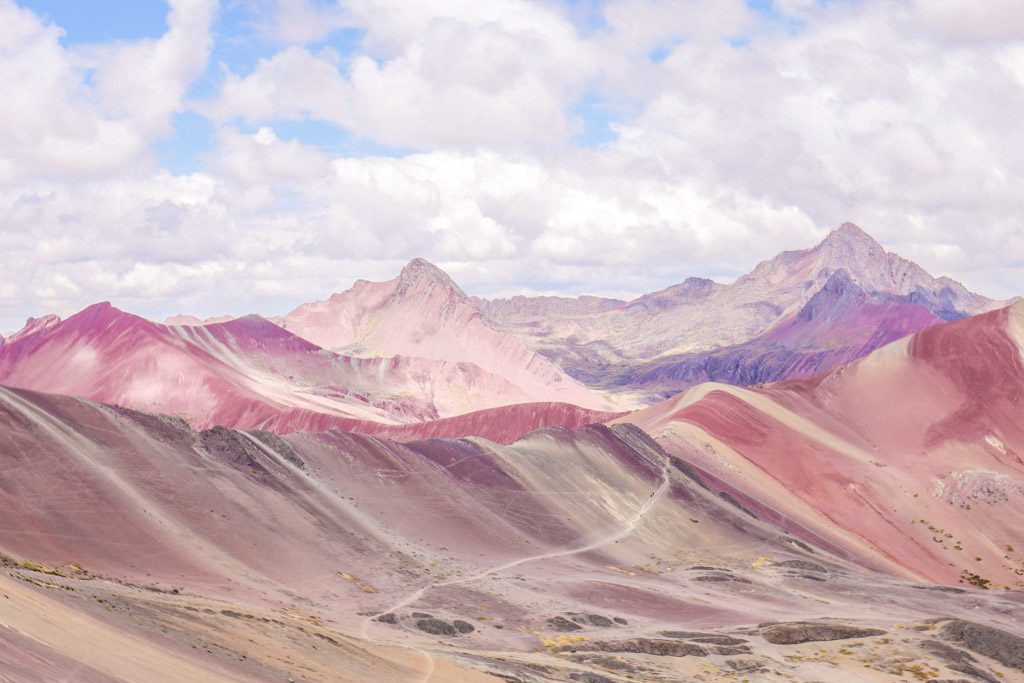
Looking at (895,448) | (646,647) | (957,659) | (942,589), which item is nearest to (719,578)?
(942,589)

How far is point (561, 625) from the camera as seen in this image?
50375 millimetres

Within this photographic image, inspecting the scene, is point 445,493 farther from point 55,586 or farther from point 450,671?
point 55,586

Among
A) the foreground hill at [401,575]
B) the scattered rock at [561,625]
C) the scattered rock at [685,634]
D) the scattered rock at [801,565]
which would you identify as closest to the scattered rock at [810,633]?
the foreground hill at [401,575]

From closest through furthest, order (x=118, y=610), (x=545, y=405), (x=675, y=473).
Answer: (x=118, y=610) < (x=675, y=473) < (x=545, y=405)

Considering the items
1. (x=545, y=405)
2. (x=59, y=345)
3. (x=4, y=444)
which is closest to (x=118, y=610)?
(x=4, y=444)

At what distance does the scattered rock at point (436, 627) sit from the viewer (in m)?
45.6

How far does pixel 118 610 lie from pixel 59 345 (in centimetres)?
17589

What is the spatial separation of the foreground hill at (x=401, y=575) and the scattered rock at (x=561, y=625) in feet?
1.07

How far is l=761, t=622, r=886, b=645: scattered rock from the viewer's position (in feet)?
162

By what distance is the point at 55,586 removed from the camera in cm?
3030

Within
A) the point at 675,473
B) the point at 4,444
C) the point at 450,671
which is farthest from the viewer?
the point at 675,473

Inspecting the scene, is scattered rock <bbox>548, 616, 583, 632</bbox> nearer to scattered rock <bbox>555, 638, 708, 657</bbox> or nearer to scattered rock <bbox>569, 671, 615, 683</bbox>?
scattered rock <bbox>555, 638, 708, 657</bbox>

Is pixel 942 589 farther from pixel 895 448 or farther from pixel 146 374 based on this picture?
pixel 146 374

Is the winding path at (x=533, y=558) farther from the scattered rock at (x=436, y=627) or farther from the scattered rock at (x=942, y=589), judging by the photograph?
the scattered rock at (x=942, y=589)
